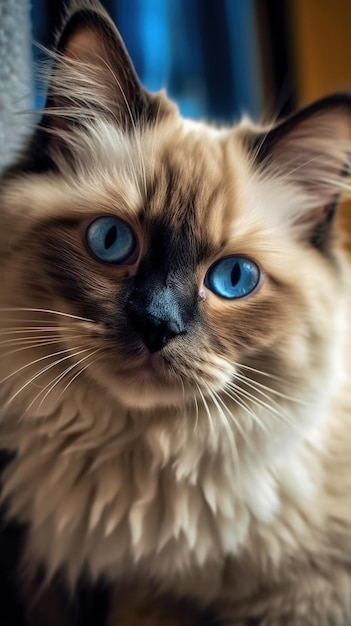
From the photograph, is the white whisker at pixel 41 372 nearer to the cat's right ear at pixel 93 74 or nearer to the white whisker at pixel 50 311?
the white whisker at pixel 50 311

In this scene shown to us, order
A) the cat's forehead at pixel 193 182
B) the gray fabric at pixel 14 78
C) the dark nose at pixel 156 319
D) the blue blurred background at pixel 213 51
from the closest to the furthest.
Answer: the dark nose at pixel 156 319, the cat's forehead at pixel 193 182, the gray fabric at pixel 14 78, the blue blurred background at pixel 213 51

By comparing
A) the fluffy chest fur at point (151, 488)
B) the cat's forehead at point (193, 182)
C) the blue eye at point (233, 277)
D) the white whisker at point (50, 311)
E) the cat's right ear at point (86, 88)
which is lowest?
the fluffy chest fur at point (151, 488)

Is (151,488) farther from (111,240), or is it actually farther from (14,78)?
(14,78)

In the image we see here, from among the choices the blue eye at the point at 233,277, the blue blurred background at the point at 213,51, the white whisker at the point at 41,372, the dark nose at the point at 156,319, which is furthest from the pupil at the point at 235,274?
the blue blurred background at the point at 213,51

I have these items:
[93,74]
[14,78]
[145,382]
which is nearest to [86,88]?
[93,74]

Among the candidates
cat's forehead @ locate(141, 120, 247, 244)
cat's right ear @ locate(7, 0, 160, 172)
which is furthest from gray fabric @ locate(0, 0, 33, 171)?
cat's forehead @ locate(141, 120, 247, 244)

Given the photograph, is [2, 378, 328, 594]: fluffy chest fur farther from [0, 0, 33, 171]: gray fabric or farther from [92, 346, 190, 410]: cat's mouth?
[0, 0, 33, 171]: gray fabric

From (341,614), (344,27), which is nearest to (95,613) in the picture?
(341,614)
